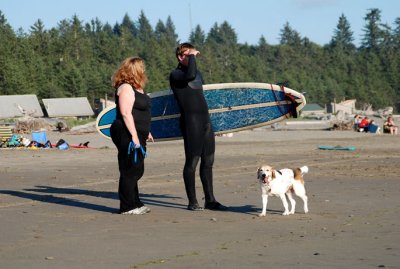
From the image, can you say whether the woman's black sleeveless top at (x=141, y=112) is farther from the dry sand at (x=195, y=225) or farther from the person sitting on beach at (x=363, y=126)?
the person sitting on beach at (x=363, y=126)

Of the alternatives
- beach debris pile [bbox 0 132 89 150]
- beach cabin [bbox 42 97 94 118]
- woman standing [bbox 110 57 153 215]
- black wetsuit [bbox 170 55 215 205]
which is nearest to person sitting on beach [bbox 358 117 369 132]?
beach debris pile [bbox 0 132 89 150]

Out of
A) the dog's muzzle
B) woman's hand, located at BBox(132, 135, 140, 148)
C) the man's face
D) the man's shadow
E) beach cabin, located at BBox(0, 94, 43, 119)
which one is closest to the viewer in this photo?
the dog's muzzle

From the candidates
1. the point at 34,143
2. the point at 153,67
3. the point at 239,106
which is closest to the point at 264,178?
the point at 239,106

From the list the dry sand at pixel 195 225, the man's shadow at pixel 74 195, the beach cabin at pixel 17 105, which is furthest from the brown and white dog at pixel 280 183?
the beach cabin at pixel 17 105

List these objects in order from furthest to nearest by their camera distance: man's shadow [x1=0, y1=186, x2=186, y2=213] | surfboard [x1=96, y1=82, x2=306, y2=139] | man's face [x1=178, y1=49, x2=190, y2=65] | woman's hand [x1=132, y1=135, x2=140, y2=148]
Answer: surfboard [x1=96, y1=82, x2=306, y2=139] → man's shadow [x1=0, y1=186, x2=186, y2=213] → man's face [x1=178, y1=49, x2=190, y2=65] → woman's hand [x1=132, y1=135, x2=140, y2=148]

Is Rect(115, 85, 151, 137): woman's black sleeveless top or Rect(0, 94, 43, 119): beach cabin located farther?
Rect(0, 94, 43, 119): beach cabin

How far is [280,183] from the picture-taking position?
1021 centimetres

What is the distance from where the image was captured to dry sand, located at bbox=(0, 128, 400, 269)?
7.12 meters

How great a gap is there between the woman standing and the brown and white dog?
4.52 ft

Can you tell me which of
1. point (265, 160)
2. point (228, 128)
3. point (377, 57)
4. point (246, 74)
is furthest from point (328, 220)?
point (377, 57)

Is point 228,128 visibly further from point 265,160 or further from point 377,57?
point 377,57

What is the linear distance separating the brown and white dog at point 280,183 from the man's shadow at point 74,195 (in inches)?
59.9

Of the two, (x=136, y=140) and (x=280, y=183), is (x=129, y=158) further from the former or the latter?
(x=280, y=183)

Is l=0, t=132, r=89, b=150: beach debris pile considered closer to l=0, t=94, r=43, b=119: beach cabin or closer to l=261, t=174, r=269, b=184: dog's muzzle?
l=261, t=174, r=269, b=184: dog's muzzle
